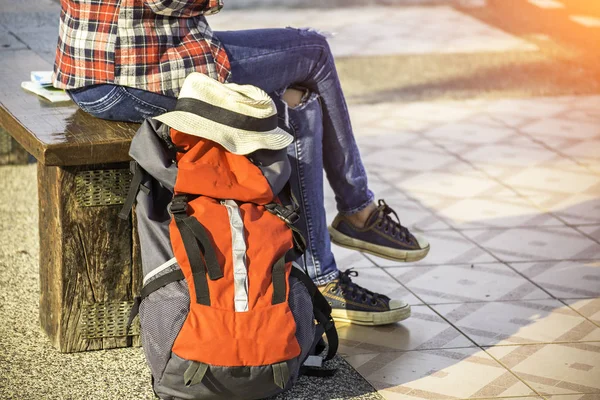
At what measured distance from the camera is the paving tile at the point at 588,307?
11.1 ft

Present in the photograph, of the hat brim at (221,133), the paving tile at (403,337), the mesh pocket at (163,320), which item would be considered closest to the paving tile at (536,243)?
the paving tile at (403,337)

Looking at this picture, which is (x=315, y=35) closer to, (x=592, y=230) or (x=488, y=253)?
(x=488, y=253)

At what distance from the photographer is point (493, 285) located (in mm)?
3623

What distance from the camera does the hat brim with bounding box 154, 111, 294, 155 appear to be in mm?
2664

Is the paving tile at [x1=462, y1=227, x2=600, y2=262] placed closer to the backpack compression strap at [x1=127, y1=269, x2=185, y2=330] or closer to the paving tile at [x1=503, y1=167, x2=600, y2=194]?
the paving tile at [x1=503, y1=167, x2=600, y2=194]

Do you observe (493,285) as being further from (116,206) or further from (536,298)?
(116,206)

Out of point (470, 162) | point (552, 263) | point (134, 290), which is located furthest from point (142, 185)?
point (470, 162)

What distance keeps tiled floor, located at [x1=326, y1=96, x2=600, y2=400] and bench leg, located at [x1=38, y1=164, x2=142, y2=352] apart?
75 centimetres

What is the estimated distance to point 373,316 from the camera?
322 cm

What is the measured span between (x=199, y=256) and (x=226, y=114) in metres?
0.44

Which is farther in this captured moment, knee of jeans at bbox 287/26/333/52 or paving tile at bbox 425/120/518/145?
paving tile at bbox 425/120/518/145

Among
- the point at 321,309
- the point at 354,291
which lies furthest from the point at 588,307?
the point at 321,309

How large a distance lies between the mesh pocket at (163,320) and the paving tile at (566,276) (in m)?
1.62

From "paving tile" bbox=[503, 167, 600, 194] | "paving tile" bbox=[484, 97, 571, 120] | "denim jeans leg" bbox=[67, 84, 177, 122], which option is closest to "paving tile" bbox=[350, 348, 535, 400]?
"denim jeans leg" bbox=[67, 84, 177, 122]
